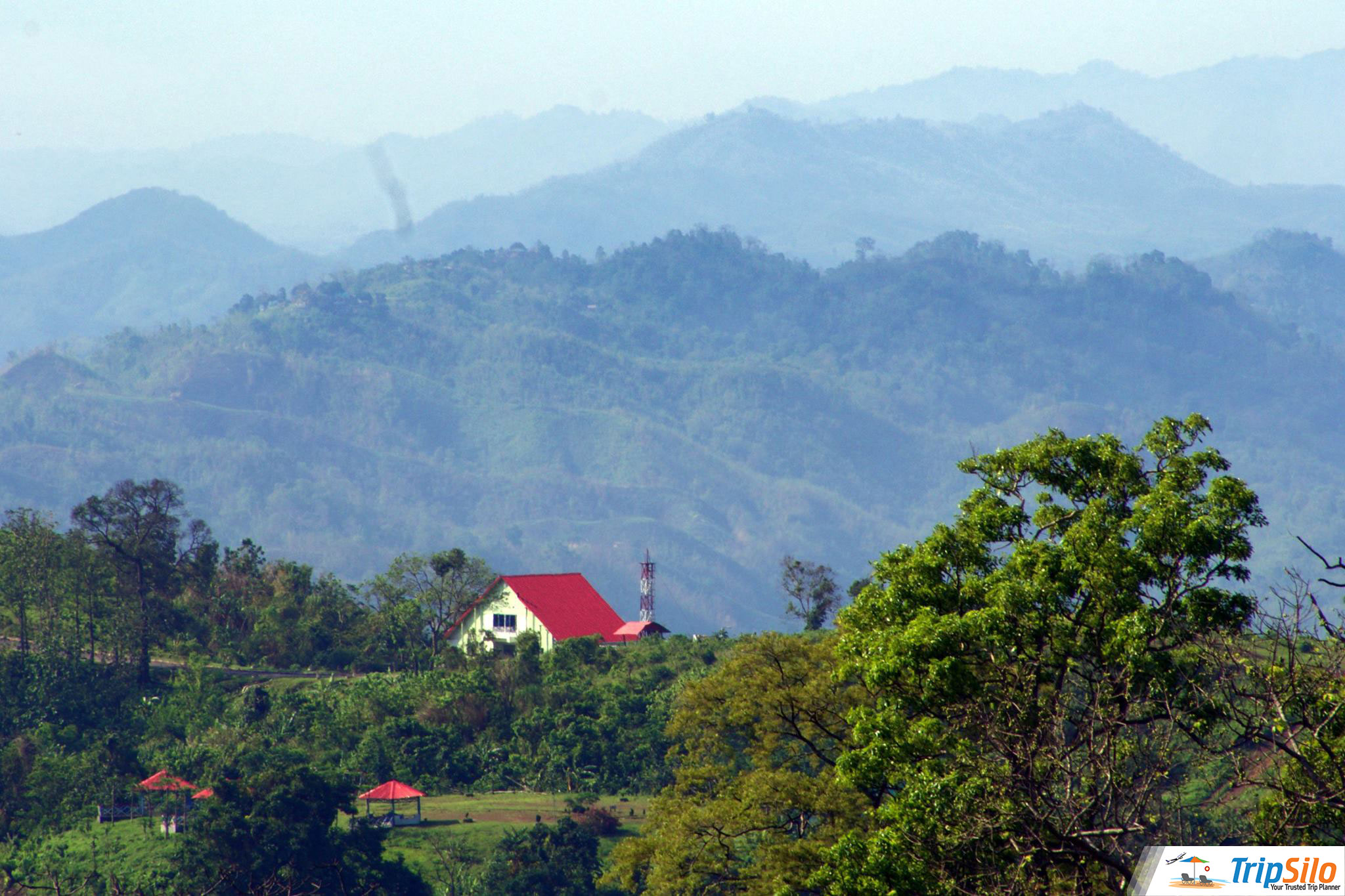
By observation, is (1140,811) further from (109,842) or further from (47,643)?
(47,643)

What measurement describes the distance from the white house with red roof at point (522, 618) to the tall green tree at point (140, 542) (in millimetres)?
19176

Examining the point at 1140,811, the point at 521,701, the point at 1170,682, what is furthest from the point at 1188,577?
the point at 521,701


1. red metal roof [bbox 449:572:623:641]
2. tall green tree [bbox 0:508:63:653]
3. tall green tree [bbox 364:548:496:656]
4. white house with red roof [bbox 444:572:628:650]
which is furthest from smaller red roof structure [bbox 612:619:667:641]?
tall green tree [bbox 0:508:63:653]

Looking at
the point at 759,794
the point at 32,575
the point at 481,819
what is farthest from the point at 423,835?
the point at 32,575

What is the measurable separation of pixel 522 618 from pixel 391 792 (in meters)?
38.0

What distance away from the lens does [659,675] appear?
2977 inches

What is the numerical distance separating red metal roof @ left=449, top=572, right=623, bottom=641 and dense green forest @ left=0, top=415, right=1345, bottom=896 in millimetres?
16346

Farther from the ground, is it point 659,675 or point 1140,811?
point 659,675

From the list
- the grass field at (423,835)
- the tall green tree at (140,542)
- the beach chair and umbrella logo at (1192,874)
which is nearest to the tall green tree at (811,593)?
the grass field at (423,835)

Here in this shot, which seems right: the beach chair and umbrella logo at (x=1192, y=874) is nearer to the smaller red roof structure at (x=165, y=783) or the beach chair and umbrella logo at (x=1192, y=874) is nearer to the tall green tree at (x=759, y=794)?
the tall green tree at (x=759, y=794)

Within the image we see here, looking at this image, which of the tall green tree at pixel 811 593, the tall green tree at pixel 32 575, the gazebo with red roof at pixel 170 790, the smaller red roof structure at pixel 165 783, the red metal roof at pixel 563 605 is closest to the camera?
the gazebo with red roof at pixel 170 790

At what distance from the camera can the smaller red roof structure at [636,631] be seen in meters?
96.1

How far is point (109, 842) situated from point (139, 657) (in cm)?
2344

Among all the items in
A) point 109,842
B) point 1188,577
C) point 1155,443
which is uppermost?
point 1155,443
